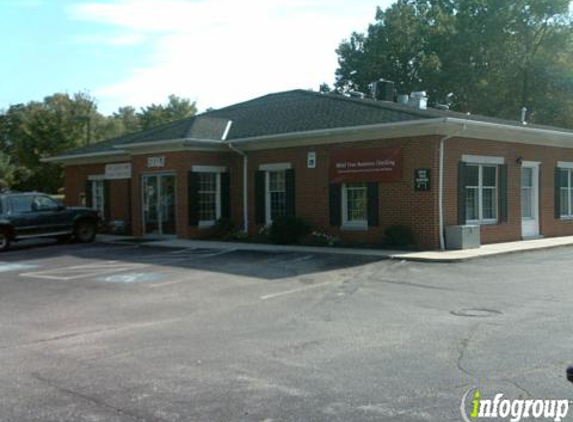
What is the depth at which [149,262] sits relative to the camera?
16203mm

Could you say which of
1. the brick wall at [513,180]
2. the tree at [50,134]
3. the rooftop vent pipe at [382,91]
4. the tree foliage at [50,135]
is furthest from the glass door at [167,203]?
the tree at [50,134]

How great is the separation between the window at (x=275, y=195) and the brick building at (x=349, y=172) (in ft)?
0.12

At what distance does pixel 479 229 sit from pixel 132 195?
12.5 meters

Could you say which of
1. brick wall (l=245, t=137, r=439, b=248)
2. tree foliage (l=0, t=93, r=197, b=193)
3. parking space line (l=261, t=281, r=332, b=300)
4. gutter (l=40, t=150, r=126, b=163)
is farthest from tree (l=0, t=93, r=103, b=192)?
parking space line (l=261, t=281, r=332, b=300)

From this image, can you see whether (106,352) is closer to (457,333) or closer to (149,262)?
(457,333)

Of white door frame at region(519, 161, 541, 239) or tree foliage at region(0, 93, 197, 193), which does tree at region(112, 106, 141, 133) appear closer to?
tree foliage at region(0, 93, 197, 193)

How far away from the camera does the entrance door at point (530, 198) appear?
21.2 m

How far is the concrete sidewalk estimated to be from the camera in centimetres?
1580

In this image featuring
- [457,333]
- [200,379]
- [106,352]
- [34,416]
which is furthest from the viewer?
[457,333]

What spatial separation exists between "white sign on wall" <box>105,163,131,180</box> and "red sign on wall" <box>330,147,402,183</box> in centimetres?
971

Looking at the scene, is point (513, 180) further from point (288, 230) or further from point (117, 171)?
point (117, 171)

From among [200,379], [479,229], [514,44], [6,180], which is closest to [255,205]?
[479,229]

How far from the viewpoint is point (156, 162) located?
22953 millimetres

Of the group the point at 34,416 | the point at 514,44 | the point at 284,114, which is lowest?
the point at 34,416
